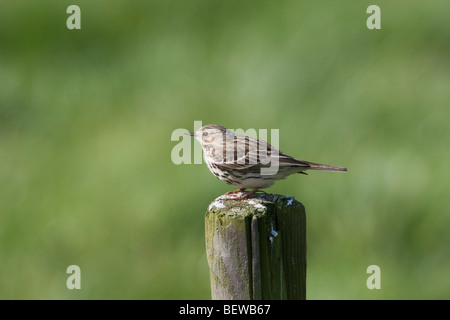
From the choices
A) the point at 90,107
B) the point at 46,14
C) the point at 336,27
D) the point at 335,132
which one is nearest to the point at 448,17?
the point at 336,27

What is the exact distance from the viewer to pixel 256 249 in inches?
167

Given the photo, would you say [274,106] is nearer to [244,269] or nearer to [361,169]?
[361,169]

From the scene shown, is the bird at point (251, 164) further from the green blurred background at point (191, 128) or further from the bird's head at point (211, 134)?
the green blurred background at point (191, 128)

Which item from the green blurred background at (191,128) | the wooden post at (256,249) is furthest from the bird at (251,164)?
the green blurred background at (191,128)

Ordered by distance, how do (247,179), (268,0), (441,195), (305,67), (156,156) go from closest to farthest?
(247,179) → (441,195) → (156,156) → (305,67) → (268,0)

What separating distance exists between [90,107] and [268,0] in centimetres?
315

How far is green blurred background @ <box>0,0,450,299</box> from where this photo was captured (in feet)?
26.4

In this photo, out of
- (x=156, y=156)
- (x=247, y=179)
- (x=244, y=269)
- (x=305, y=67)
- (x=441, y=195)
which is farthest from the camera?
(x=305, y=67)

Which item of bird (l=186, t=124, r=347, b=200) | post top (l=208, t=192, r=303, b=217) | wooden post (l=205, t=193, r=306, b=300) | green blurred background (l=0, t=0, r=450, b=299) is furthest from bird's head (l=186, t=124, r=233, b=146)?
green blurred background (l=0, t=0, r=450, b=299)

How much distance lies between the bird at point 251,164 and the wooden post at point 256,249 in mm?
1155

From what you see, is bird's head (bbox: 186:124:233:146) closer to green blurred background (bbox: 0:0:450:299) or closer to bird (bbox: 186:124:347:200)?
bird (bbox: 186:124:347:200)

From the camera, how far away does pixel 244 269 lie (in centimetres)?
426

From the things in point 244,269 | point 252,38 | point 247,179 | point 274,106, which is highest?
point 252,38

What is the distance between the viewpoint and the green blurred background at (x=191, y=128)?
8055mm
